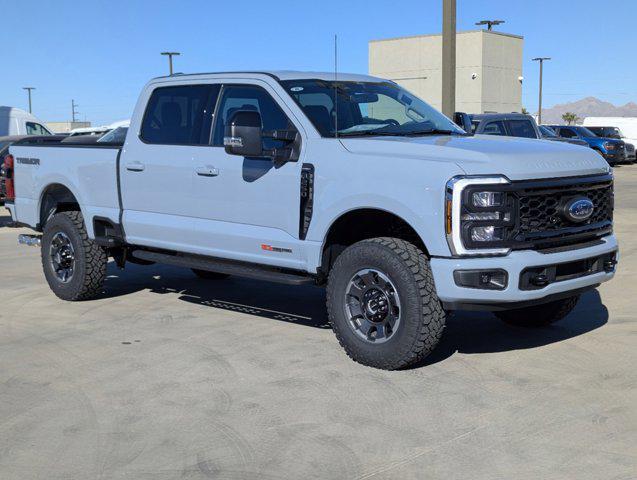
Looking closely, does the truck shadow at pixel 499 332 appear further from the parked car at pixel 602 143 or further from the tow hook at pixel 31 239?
the parked car at pixel 602 143

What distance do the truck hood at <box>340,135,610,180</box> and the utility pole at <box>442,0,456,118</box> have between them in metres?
6.37

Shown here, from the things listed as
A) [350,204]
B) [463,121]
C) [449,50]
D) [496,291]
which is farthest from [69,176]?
[449,50]

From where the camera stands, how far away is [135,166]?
25.0ft

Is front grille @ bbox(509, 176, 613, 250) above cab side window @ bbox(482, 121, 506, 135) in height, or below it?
below

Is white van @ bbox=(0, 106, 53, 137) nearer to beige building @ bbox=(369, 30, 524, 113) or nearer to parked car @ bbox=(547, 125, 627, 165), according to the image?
parked car @ bbox=(547, 125, 627, 165)

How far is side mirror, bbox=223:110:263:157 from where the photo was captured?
20.7 ft

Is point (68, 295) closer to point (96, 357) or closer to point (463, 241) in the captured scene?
point (96, 357)

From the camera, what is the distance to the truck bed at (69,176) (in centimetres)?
795

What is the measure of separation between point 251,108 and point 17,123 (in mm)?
22903

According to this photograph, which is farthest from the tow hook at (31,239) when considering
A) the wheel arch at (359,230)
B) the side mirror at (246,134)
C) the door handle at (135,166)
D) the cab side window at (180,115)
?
the wheel arch at (359,230)

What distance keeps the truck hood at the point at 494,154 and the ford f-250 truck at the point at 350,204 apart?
0.01 metres

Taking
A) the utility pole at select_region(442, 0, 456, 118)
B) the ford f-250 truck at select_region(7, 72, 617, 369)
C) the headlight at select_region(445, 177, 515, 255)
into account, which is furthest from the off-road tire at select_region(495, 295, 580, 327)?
the utility pole at select_region(442, 0, 456, 118)

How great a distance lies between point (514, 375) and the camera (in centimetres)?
577

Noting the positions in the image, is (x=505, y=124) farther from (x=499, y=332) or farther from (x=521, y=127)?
(x=499, y=332)
